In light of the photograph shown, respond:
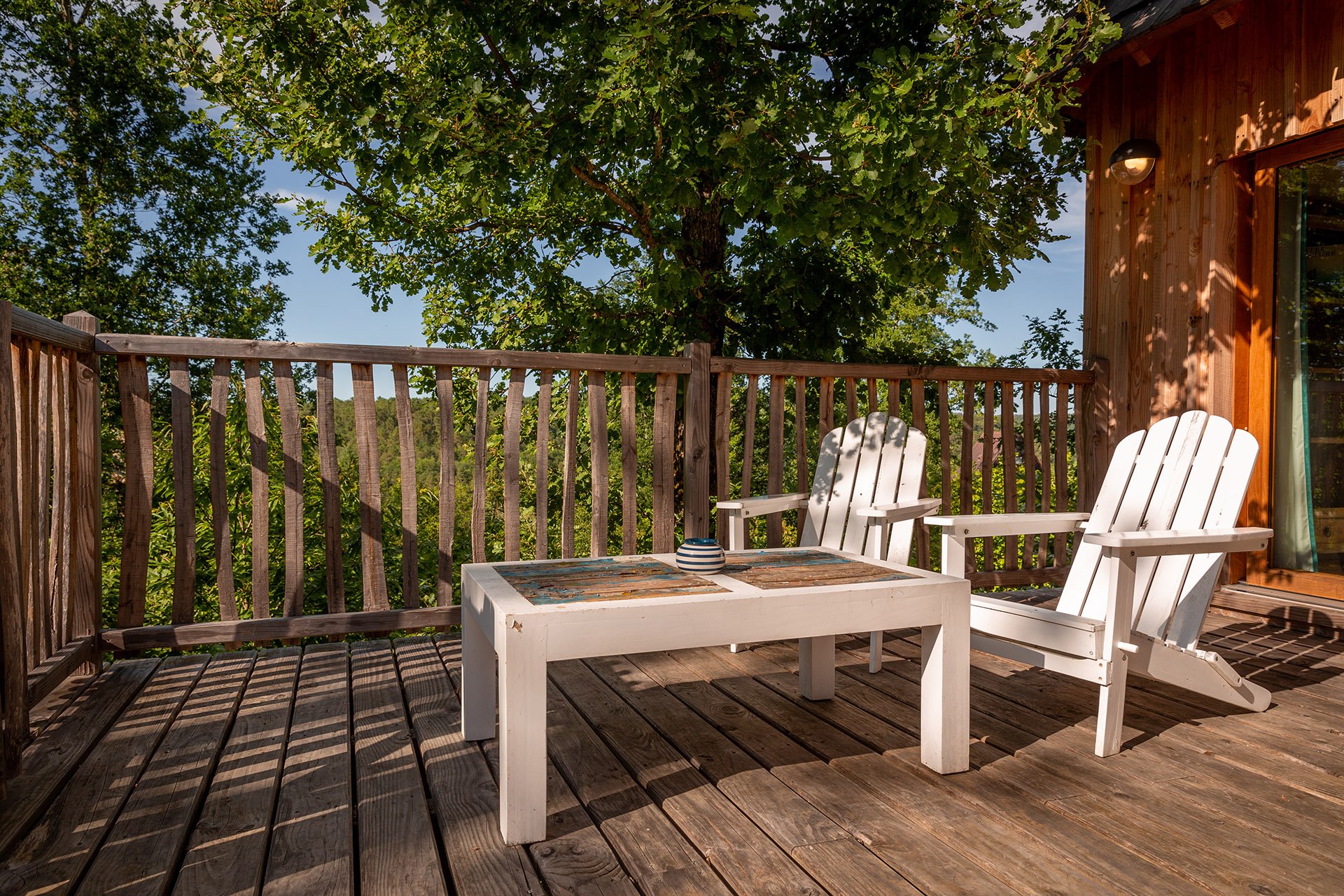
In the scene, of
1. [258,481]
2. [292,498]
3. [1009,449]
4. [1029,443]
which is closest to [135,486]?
[258,481]

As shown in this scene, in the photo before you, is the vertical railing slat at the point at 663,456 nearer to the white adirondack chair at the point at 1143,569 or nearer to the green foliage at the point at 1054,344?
the white adirondack chair at the point at 1143,569

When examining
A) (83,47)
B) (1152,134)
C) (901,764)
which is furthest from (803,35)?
(83,47)

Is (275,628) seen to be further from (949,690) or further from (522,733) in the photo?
(949,690)

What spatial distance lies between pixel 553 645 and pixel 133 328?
14377mm

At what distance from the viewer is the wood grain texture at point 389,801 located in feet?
5.20

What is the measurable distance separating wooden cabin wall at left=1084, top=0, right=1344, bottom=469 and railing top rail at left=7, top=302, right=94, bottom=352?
449 centimetres

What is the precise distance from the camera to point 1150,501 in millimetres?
2770

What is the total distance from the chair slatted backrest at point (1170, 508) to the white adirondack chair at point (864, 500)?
563 mm

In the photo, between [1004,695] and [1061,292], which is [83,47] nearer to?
[1004,695]

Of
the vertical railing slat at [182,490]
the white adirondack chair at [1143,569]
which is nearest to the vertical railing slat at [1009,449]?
the white adirondack chair at [1143,569]

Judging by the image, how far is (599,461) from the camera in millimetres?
3605

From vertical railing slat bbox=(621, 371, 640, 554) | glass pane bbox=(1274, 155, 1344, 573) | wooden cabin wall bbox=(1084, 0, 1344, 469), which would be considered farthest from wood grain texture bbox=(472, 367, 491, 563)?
glass pane bbox=(1274, 155, 1344, 573)

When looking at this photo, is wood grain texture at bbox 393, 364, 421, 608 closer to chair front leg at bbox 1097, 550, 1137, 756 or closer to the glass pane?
chair front leg at bbox 1097, 550, 1137, 756

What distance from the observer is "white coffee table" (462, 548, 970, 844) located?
5.66ft
